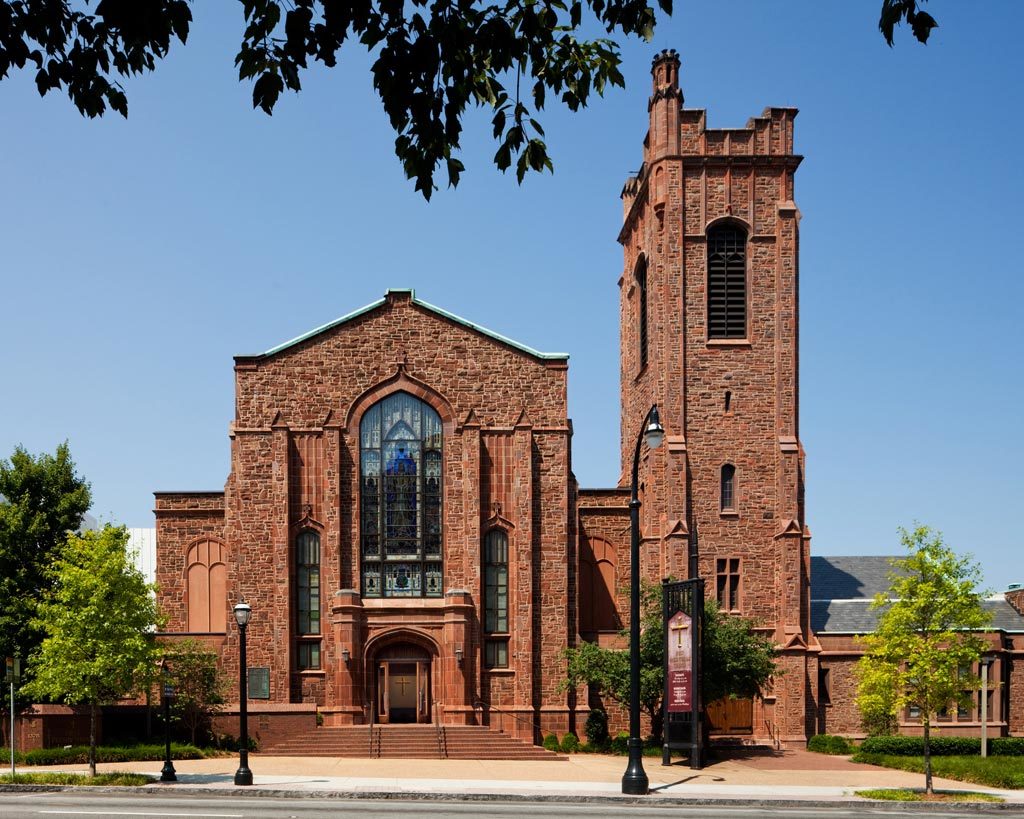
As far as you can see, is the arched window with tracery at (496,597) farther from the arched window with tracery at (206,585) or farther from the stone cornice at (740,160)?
the stone cornice at (740,160)

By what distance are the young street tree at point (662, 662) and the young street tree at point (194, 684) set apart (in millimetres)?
12084

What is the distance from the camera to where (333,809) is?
79.9 ft

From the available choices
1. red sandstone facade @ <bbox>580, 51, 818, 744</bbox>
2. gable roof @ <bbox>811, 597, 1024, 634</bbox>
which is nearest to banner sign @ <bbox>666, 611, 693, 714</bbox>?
red sandstone facade @ <bbox>580, 51, 818, 744</bbox>

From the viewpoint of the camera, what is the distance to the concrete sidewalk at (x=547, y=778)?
28.1m

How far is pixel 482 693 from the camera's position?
43938 millimetres

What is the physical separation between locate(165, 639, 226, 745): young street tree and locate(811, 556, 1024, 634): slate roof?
23.5 metres

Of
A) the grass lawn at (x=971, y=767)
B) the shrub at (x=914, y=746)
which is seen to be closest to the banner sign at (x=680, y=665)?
the grass lawn at (x=971, y=767)

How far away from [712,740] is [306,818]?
997 inches

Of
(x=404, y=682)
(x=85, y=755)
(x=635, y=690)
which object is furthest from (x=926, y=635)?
(x=85, y=755)

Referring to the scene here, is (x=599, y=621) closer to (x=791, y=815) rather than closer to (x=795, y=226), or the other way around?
(x=795, y=226)

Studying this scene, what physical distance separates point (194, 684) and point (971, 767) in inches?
964

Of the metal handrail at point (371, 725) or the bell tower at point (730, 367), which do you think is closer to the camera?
the metal handrail at point (371, 725)

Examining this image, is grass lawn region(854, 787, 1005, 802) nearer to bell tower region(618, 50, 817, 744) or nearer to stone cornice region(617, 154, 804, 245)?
bell tower region(618, 50, 817, 744)

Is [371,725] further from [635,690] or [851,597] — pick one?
→ [851,597]
